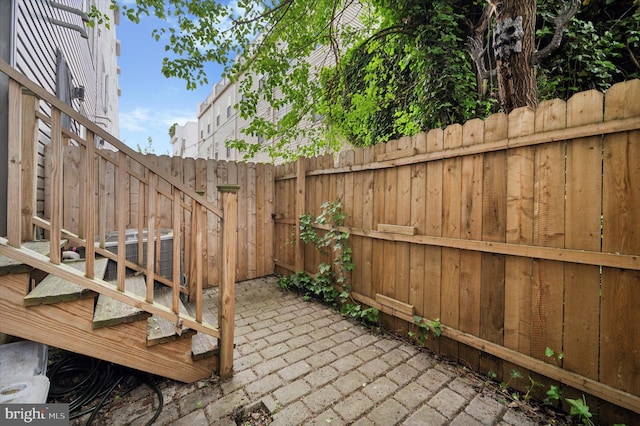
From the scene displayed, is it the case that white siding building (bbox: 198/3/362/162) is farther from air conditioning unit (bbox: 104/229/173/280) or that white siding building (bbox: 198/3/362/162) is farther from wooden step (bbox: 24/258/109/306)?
wooden step (bbox: 24/258/109/306)

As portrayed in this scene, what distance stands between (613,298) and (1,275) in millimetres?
3477

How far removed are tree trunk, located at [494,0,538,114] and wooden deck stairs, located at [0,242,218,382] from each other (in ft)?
11.2

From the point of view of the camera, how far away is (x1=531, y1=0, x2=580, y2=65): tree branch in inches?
97.5

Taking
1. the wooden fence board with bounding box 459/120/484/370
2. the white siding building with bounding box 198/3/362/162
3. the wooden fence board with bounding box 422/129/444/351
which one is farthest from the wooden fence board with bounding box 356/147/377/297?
the white siding building with bounding box 198/3/362/162

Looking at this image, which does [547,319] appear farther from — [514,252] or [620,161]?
[620,161]

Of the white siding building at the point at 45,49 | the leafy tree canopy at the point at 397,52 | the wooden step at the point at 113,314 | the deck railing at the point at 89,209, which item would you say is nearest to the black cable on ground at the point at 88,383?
the wooden step at the point at 113,314

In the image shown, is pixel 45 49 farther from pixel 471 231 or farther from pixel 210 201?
pixel 471 231

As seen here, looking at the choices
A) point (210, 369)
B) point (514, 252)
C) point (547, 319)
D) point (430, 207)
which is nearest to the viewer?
point (547, 319)

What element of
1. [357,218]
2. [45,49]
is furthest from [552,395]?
[45,49]

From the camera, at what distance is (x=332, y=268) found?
367 cm

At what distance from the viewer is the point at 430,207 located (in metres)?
2.49

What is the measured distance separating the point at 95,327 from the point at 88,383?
694 millimetres

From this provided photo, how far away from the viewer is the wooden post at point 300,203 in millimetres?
4129

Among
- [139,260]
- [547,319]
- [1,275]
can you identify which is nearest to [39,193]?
[139,260]
